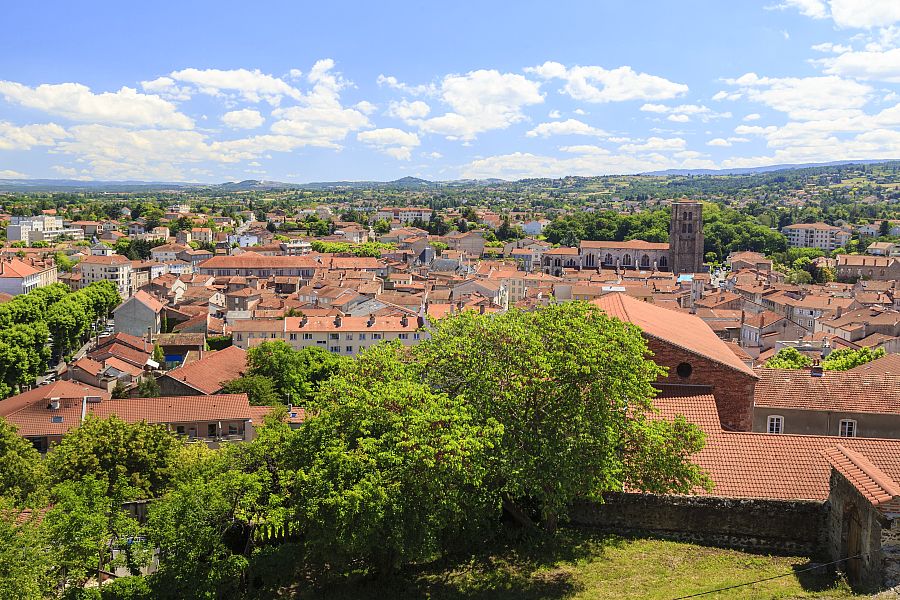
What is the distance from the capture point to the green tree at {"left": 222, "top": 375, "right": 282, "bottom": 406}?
44.3 meters

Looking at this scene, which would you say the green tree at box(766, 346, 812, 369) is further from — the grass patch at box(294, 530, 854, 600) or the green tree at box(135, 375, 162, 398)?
the green tree at box(135, 375, 162, 398)

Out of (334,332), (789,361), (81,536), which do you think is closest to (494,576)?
(81,536)

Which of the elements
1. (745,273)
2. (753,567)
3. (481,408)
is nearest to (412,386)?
(481,408)

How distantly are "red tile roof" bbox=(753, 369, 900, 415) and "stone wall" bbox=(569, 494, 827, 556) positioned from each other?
8.61 m

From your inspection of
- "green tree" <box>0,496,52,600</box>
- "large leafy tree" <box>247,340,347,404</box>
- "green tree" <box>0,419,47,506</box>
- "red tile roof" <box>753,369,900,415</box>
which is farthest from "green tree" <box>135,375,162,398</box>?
"red tile roof" <box>753,369,900,415</box>

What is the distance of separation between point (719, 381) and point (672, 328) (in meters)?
3.74

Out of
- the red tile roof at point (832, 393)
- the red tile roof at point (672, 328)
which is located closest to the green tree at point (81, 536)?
the red tile roof at point (672, 328)

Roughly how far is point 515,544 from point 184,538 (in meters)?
7.54

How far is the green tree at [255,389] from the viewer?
44.3 meters

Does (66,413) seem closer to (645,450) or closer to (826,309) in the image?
(645,450)

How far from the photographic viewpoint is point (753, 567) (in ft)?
53.3

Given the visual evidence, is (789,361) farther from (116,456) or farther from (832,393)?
(116,456)

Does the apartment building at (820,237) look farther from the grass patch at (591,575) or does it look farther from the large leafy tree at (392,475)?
the large leafy tree at (392,475)

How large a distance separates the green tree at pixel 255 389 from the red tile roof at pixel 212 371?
121cm
